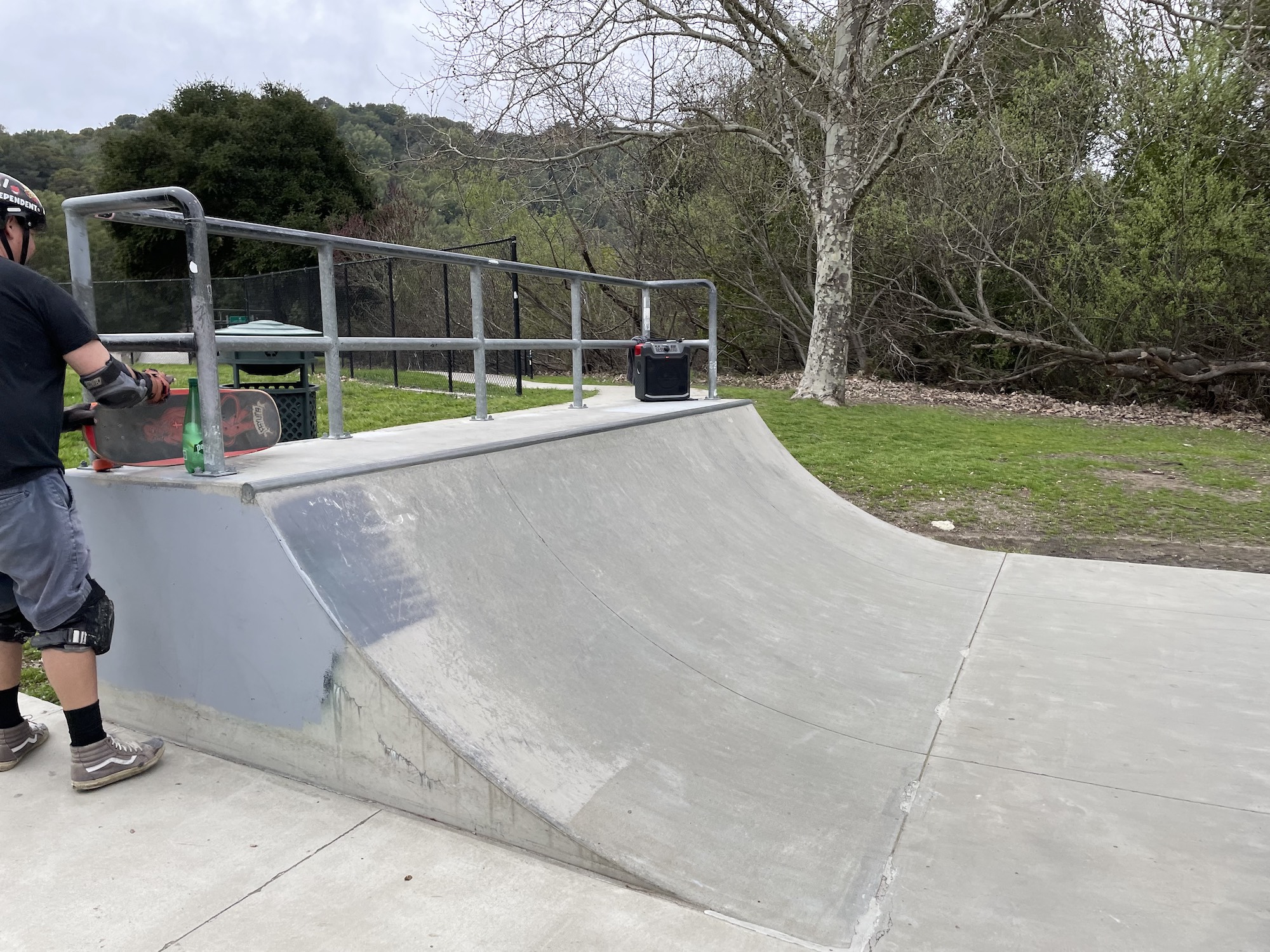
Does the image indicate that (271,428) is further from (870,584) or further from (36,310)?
(870,584)

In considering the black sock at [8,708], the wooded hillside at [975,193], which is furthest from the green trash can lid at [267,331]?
the wooded hillside at [975,193]

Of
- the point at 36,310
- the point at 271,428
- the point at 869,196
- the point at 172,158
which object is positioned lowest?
the point at 271,428

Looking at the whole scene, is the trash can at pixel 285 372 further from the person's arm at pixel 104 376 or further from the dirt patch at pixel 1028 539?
the dirt patch at pixel 1028 539

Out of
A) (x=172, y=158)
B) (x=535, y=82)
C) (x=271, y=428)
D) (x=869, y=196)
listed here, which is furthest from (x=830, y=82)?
(x=172, y=158)

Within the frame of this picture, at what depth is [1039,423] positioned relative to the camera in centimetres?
1477

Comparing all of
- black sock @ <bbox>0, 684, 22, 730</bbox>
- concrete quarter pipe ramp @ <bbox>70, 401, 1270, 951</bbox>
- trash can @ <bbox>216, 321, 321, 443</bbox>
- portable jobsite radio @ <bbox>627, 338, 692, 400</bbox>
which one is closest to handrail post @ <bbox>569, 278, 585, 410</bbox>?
portable jobsite radio @ <bbox>627, 338, 692, 400</bbox>

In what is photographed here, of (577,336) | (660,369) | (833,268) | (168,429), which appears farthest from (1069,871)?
(833,268)

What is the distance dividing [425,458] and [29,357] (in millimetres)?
1359

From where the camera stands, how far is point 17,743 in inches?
118

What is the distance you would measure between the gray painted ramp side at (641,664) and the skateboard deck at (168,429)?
691mm

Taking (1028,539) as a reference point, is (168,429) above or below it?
above

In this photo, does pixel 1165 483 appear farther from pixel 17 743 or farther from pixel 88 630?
pixel 17 743

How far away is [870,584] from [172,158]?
35.9m

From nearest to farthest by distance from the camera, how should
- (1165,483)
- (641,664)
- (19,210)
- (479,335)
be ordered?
(19,210) → (641,664) → (479,335) → (1165,483)
